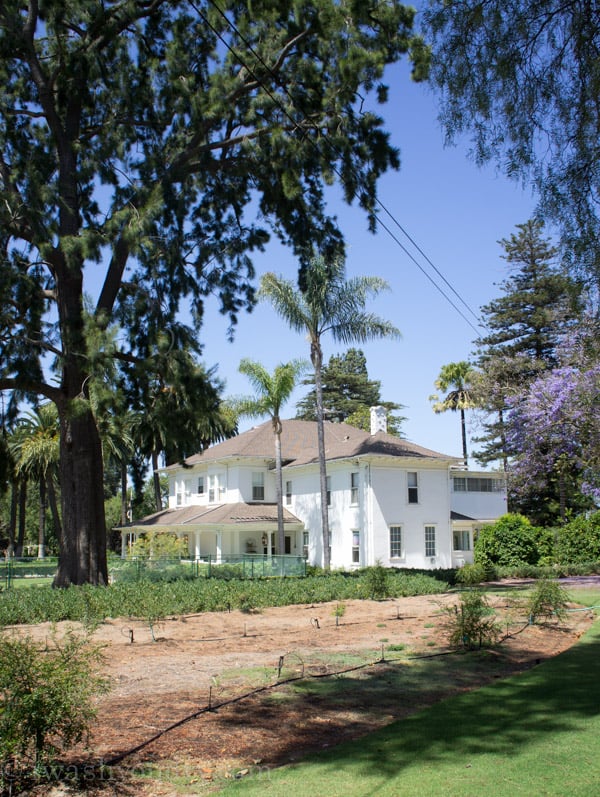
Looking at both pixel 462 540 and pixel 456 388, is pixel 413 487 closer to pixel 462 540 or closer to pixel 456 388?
pixel 462 540

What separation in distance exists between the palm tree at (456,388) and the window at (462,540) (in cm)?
1686

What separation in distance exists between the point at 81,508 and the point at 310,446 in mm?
22803

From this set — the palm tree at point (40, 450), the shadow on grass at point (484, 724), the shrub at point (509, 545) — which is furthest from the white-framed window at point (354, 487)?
the shadow on grass at point (484, 724)

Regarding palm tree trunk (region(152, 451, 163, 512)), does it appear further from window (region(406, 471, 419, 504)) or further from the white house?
window (region(406, 471, 419, 504))

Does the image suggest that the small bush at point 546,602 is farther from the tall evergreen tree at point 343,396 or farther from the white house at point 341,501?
the tall evergreen tree at point 343,396

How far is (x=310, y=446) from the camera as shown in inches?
1652

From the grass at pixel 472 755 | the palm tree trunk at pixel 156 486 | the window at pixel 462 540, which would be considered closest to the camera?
the grass at pixel 472 755

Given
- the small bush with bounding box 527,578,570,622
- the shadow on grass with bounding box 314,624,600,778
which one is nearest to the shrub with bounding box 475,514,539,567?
the small bush with bounding box 527,578,570,622

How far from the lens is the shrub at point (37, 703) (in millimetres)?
5684

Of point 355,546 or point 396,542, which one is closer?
point 396,542

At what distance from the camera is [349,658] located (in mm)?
11594

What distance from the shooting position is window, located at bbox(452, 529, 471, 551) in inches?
1715

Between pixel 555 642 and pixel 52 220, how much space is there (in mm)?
14807

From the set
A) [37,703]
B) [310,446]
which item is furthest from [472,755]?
[310,446]
